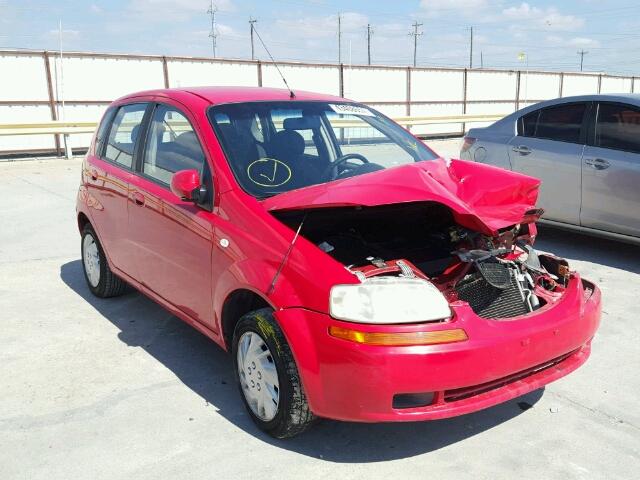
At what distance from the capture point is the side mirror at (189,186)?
11.1 ft

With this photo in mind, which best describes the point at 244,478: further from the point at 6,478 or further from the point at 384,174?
the point at 384,174

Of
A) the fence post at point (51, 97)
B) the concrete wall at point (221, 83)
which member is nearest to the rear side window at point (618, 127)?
the concrete wall at point (221, 83)

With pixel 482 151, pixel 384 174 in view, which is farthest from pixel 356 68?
pixel 384 174

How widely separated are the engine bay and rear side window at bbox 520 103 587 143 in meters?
3.07

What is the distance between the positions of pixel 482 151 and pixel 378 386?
501 centimetres

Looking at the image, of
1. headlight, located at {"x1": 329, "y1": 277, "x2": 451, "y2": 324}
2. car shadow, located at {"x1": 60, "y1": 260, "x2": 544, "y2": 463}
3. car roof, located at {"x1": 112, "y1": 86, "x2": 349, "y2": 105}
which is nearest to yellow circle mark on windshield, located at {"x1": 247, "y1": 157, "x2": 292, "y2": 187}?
car roof, located at {"x1": 112, "y1": 86, "x2": 349, "y2": 105}

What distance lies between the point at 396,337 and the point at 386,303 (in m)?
0.15

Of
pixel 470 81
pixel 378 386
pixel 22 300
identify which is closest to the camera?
Answer: pixel 378 386

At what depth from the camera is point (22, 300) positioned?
5.23m

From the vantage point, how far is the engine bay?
303 cm

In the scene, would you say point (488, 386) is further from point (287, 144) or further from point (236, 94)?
point (236, 94)

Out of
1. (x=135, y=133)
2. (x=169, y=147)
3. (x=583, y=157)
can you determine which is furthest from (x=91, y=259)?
(x=583, y=157)

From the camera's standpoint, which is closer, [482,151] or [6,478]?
[6,478]

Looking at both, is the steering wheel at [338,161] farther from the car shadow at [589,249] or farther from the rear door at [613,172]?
the car shadow at [589,249]
